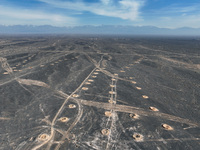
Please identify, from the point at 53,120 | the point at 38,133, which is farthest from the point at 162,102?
the point at 38,133

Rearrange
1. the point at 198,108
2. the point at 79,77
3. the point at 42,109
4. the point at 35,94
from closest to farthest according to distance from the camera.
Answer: the point at 42,109, the point at 198,108, the point at 35,94, the point at 79,77

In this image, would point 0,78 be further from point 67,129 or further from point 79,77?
point 67,129

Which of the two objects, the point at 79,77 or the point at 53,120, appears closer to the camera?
the point at 53,120

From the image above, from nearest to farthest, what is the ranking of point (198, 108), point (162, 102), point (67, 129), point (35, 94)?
point (67, 129), point (198, 108), point (162, 102), point (35, 94)

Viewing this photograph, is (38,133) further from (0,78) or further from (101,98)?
(0,78)

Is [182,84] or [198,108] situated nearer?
[198,108]

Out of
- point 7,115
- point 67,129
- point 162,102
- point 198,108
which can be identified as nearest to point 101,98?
point 67,129

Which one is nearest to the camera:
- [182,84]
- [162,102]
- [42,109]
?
[42,109]

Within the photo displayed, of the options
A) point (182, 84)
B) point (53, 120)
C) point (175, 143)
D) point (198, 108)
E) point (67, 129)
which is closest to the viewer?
point (175, 143)
